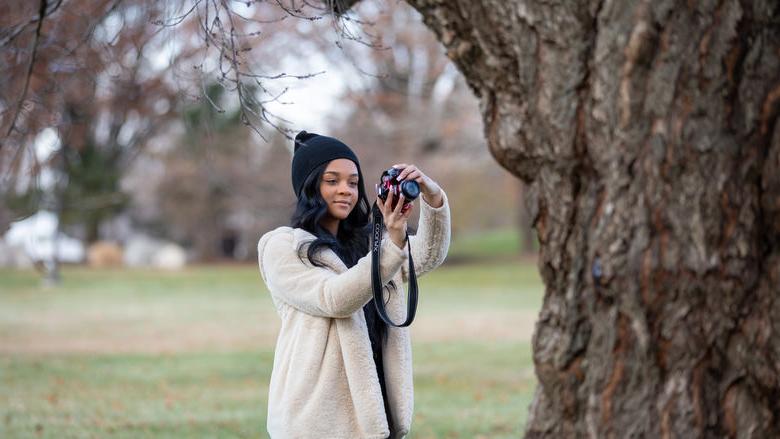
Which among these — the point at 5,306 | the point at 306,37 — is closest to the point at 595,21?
the point at 306,37

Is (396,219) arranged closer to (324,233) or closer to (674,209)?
(324,233)

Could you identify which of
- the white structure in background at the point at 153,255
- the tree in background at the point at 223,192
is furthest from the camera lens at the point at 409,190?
the white structure in background at the point at 153,255

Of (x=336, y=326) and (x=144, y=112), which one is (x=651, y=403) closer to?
(x=336, y=326)

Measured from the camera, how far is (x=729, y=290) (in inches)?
148

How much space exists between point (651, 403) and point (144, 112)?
14.6m

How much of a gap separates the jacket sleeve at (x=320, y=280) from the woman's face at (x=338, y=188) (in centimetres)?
21

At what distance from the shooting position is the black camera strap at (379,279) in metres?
3.96

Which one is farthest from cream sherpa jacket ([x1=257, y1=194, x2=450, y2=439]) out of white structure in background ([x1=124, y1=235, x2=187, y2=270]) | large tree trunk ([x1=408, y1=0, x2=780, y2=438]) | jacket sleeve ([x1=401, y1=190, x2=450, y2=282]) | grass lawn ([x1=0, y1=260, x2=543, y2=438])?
white structure in background ([x1=124, y1=235, x2=187, y2=270])

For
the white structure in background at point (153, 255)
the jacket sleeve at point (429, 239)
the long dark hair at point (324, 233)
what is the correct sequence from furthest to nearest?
the white structure in background at point (153, 255), the jacket sleeve at point (429, 239), the long dark hair at point (324, 233)

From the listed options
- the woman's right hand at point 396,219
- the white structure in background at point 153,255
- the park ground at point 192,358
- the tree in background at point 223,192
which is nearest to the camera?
the woman's right hand at point 396,219

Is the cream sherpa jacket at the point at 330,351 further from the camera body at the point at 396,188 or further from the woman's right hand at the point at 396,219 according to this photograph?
the camera body at the point at 396,188

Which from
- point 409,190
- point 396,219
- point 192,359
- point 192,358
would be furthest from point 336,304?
point 192,358

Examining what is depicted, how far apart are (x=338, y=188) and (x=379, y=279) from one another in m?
0.53

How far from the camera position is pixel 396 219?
13.0 feet
